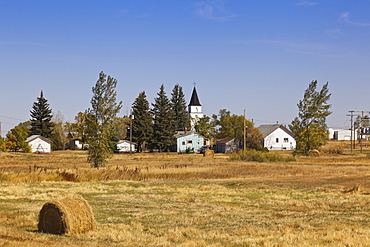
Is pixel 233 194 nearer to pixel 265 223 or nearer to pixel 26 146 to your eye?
pixel 265 223

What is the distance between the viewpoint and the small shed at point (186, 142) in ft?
343

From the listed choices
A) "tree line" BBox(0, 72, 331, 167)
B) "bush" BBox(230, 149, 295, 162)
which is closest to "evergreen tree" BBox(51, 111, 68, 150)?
"tree line" BBox(0, 72, 331, 167)

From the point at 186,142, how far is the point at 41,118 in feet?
109

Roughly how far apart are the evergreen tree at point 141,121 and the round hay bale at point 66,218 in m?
81.7

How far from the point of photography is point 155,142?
9844 cm

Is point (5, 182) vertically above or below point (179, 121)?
below

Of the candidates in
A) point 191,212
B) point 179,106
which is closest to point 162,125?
point 179,106

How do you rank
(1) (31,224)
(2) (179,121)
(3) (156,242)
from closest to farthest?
(3) (156,242), (1) (31,224), (2) (179,121)

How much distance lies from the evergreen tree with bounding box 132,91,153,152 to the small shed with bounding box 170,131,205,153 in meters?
8.15

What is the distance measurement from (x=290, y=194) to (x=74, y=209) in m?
15.5

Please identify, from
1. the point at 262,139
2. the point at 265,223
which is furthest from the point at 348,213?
the point at 262,139

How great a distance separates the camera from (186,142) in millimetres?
105438

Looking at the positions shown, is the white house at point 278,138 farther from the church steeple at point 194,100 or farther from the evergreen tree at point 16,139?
the evergreen tree at point 16,139

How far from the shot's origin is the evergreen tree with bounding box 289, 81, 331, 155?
72125mm
